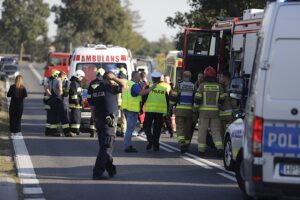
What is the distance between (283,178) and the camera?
8359 millimetres

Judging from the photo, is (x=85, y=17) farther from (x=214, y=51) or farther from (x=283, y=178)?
(x=283, y=178)

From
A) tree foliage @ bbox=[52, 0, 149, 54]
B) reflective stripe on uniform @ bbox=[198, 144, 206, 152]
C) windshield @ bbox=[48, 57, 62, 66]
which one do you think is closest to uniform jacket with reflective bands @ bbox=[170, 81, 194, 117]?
reflective stripe on uniform @ bbox=[198, 144, 206, 152]

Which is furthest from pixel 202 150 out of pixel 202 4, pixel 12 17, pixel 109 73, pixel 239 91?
pixel 12 17

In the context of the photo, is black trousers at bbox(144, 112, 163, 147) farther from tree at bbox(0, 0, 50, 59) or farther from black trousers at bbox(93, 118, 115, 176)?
tree at bbox(0, 0, 50, 59)

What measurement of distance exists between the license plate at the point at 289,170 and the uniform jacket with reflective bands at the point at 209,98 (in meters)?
6.89

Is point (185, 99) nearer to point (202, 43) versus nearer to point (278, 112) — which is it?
point (202, 43)

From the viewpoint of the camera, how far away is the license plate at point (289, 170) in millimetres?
8359

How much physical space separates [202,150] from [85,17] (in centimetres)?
6979

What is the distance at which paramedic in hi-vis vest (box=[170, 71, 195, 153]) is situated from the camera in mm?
16156

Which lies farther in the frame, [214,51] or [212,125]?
[214,51]

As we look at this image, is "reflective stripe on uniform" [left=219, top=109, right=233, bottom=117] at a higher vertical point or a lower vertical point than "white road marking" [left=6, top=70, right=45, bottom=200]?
higher

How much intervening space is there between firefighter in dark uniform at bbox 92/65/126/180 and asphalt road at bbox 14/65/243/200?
0.25 meters

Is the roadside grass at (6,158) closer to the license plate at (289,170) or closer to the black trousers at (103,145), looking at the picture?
the black trousers at (103,145)

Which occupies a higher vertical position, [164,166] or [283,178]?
[283,178]
